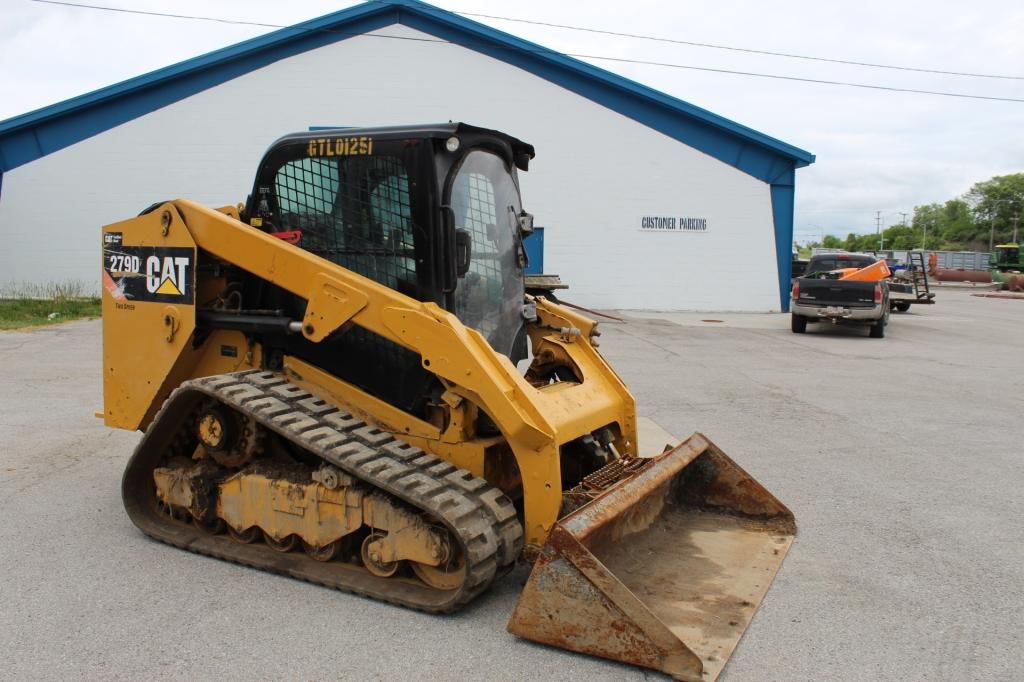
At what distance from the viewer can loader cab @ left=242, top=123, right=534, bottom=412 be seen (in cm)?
460

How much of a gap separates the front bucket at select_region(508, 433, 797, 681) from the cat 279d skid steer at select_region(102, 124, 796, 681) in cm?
1

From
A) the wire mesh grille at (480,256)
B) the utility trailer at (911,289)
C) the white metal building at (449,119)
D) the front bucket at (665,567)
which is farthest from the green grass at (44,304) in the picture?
the utility trailer at (911,289)

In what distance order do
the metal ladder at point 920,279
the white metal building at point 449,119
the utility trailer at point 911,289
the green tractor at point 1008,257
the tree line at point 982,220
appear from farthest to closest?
the tree line at point 982,220
the green tractor at point 1008,257
the metal ladder at point 920,279
the utility trailer at point 911,289
the white metal building at point 449,119

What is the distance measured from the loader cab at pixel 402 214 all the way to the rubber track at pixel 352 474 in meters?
0.37

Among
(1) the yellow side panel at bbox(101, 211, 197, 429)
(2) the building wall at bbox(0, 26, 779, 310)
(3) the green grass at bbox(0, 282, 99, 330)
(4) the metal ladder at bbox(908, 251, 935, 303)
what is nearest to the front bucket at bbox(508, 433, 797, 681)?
(1) the yellow side panel at bbox(101, 211, 197, 429)

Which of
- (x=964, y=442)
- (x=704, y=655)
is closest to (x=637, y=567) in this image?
(x=704, y=655)

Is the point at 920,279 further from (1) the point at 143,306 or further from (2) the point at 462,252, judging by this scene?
(1) the point at 143,306

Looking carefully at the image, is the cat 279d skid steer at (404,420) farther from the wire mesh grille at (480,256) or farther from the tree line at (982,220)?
the tree line at (982,220)

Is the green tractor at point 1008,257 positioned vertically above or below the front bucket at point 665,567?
above

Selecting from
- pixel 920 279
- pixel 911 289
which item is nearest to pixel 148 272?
pixel 911 289

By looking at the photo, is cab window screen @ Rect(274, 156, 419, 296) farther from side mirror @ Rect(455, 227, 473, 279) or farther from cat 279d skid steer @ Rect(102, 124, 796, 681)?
side mirror @ Rect(455, 227, 473, 279)

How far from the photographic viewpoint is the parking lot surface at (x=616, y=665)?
3.61 metres

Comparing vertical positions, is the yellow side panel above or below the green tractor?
below

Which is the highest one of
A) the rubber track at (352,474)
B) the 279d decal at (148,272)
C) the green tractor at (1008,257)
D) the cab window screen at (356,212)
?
the green tractor at (1008,257)
